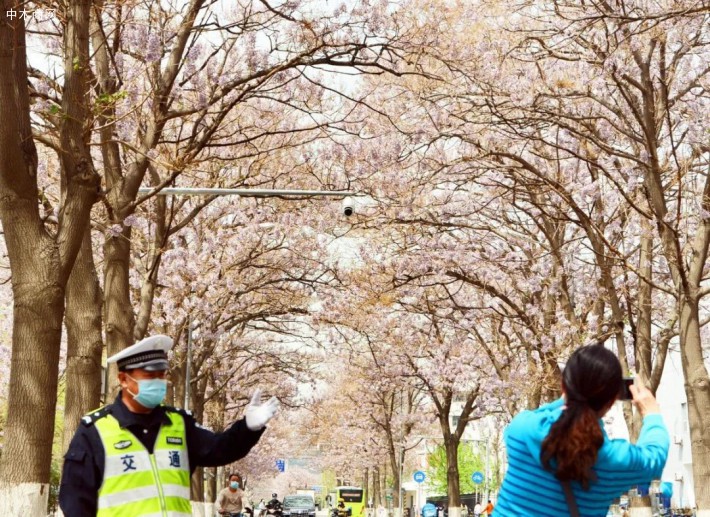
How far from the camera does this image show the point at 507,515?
142 inches

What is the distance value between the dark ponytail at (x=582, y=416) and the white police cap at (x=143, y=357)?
1.90 m

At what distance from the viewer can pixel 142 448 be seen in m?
4.53

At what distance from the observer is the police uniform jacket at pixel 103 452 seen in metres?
4.43

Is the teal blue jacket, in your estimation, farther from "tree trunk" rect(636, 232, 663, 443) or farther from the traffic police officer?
"tree trunk" rect(636, 232, 663, 443)

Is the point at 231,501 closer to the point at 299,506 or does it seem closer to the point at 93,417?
the point at 93,417

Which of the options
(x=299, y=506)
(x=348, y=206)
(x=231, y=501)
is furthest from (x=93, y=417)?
(x=299, y=506)

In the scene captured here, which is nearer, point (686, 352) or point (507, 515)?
point (507, 515)

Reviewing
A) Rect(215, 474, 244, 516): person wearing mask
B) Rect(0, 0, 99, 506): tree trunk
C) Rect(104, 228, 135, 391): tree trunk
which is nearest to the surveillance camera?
Rect(104, 228, 135, 391): tree trunk

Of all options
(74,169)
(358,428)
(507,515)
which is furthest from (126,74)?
(358,428)

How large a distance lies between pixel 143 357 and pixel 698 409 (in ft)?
38.1

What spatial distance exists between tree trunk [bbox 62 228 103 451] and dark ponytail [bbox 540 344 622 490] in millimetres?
9945

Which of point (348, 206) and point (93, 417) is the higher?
point (348, 206)

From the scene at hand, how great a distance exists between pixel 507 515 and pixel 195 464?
5.36ft

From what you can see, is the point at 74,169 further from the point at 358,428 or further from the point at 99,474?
the point at 358,428
